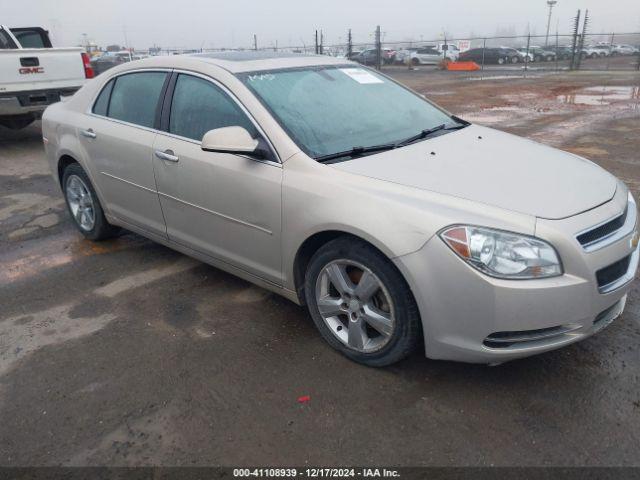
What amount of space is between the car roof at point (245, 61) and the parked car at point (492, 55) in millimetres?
34970

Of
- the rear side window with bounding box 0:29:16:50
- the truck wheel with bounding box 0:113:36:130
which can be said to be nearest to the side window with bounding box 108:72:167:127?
the truck wheel with bounding box 0:113:36:130

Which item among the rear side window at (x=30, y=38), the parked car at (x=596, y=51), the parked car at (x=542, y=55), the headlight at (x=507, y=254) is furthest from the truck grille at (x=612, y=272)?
the parked car at (x=596, y=51)

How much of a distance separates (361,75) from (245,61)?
85 cm

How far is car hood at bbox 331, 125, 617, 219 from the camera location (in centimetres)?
264

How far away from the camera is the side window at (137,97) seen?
3.98 meters

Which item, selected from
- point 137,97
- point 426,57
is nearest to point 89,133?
point 137,97

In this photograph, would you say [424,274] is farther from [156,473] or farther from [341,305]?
[156,473]

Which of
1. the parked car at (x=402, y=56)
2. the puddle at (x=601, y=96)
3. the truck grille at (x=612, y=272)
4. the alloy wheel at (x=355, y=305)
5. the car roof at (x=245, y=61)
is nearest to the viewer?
the truck grille at (x=612, y=272)

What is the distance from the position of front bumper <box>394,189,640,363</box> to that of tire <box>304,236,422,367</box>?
105 mm

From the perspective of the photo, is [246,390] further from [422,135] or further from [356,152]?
[422,135]

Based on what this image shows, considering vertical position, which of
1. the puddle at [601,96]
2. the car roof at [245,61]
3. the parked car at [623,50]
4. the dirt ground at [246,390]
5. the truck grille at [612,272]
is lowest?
the parked car at [623,50]

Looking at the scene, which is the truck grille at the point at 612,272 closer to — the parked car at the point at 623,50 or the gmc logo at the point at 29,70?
the gmc logo at the point at 29,70

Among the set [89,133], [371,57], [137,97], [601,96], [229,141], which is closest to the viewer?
[229,141]

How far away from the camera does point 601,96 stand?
1488cm
